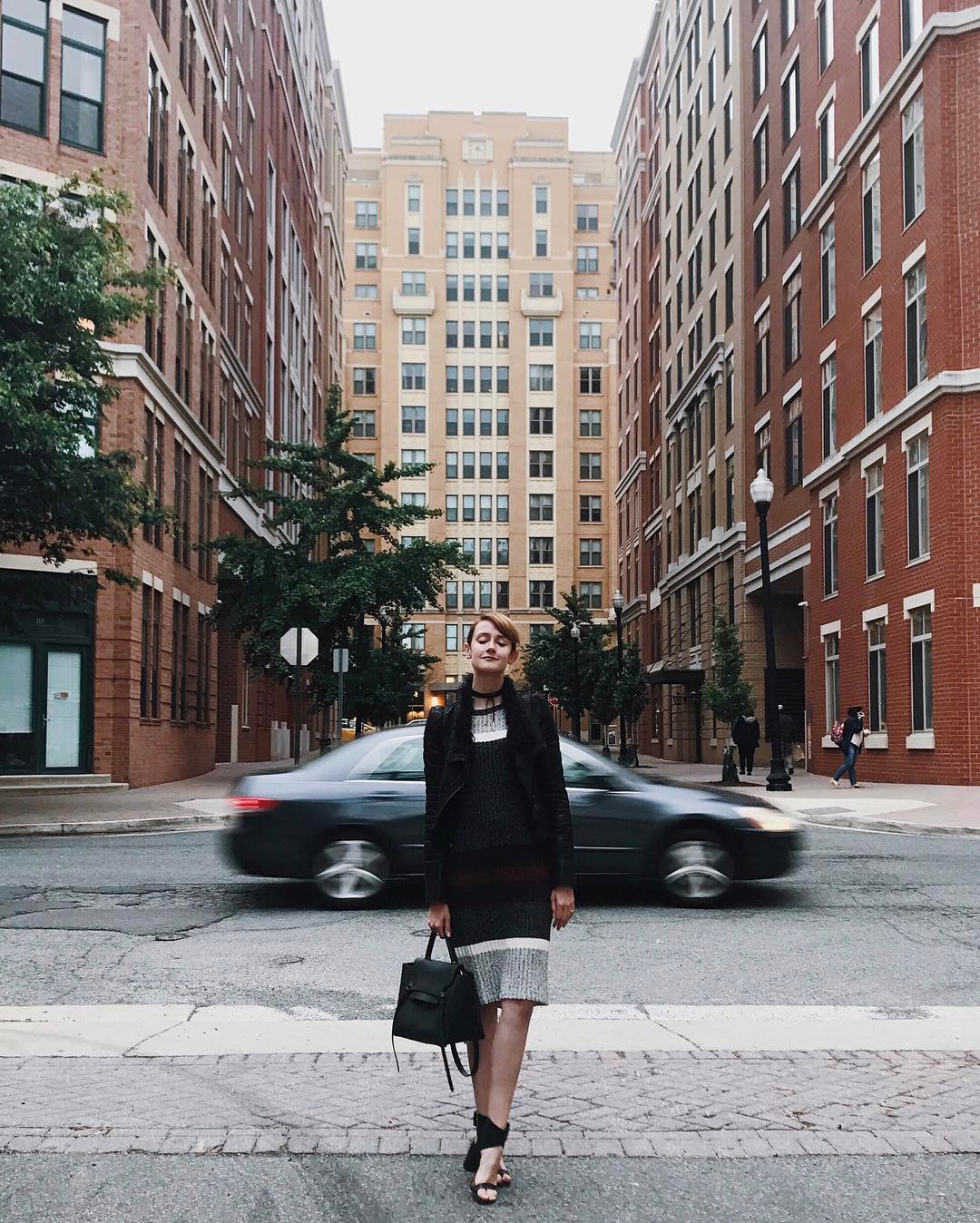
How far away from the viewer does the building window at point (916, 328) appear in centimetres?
2723

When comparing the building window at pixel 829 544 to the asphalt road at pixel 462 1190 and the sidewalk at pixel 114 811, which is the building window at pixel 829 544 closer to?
the sidewalk at pixel 114 811

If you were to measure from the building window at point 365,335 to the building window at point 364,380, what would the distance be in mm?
1681

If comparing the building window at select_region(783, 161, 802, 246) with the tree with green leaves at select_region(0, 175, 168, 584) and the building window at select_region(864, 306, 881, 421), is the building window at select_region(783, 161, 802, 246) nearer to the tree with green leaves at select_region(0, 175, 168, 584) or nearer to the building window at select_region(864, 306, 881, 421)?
the building window at select_region(864, 306, 881, 421)

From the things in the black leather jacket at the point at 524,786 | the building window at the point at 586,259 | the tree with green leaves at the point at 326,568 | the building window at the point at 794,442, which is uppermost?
the building window at the point at 586,259

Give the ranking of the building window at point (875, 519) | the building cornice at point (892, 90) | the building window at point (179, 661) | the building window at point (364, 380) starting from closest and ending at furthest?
the building cornice at point (892, 90) < the building window at point (875, 519) < the building window at point (179, 661) < the building window at point (364, 380)

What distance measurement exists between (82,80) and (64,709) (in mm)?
12241

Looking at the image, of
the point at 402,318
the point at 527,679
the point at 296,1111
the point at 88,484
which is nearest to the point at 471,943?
the point at 296,1111

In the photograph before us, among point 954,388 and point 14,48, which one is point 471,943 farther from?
point 14,48

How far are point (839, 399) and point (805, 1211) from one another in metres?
30.4

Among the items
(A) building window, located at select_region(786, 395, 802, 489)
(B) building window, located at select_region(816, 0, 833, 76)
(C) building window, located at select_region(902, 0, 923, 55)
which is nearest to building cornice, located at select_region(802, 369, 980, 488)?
(A) building window, located at select_region(786, 395, 802, 489)

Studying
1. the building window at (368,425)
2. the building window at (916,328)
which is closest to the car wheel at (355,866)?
the building window at (916,328)

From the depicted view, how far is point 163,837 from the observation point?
16.5m

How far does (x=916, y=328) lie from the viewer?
27781mm

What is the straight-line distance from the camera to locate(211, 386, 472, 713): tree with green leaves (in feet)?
105
